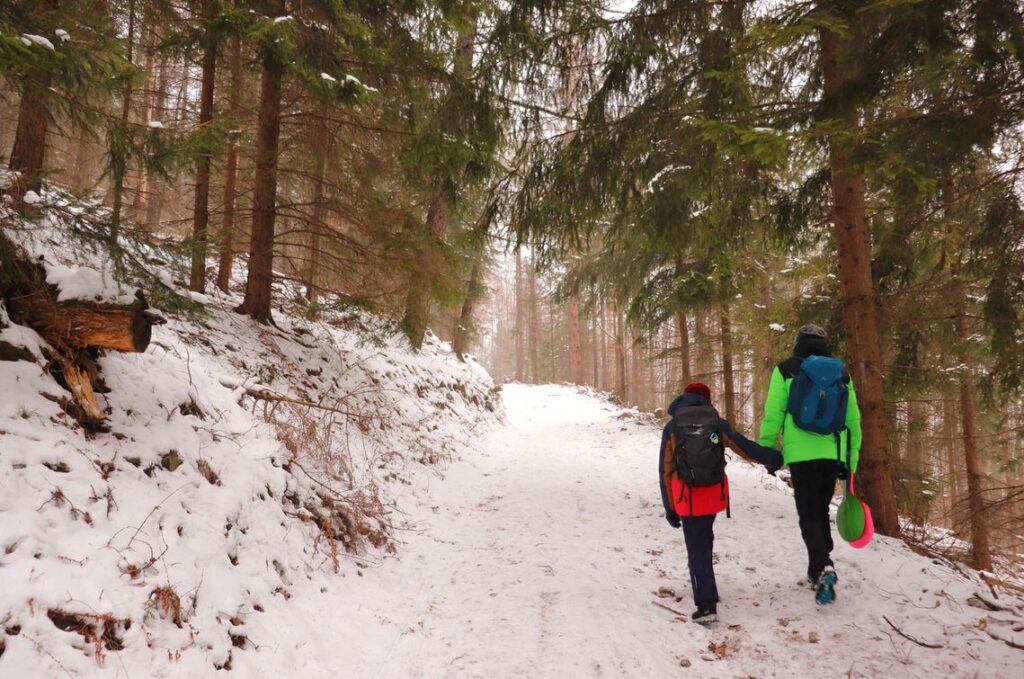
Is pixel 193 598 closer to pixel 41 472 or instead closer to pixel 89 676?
pixel 89 676

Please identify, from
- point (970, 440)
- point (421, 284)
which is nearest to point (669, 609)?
point (421, 284)

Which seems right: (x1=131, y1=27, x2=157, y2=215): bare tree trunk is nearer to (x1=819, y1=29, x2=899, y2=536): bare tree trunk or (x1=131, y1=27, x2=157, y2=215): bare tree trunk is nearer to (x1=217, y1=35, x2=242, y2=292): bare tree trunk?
(x1=217, y1=35, x2=242, y2=292): bare tree trunk

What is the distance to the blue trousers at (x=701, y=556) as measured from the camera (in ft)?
13.0

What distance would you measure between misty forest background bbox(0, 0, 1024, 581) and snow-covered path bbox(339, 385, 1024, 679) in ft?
3.55

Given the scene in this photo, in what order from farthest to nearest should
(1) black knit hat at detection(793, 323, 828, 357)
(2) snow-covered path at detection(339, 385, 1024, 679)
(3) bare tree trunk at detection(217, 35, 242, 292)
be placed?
(3) bare tree trunk at detection(217, 35, 242, 292)
(1) black knit hat at detection(793, 323, 828, 357)
(2) snow-covered path at detection(339, 385, 1024, 679)

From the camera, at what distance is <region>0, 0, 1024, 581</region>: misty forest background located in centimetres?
410

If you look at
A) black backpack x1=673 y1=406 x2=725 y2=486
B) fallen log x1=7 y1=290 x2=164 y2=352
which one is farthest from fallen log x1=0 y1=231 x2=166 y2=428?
black backpack x1=673 y1=406 x2=725 y2=486

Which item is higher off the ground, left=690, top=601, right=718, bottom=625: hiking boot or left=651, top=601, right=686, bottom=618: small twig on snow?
left=690, top=601, right=718, bottom=625: hiking boot

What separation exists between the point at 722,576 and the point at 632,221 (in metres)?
4.99

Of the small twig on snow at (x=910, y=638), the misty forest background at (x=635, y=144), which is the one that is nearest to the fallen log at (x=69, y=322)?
the misty forest background at (x=635, y=144)

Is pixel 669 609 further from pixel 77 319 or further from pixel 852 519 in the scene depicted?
pixel 77 319

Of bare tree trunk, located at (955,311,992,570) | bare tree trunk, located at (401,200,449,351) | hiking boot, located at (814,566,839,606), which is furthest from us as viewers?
bare tree trunk, located at (401,200,449,351)

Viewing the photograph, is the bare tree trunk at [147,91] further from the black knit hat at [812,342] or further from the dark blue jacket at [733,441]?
the black knit hat at [812,342]

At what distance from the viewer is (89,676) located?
2428 millimetres
